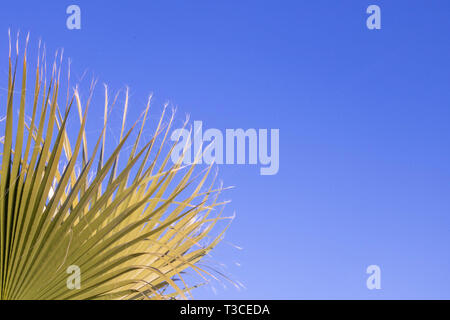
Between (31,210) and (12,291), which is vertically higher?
(31,210)

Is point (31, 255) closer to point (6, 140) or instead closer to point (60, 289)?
point (60, 289)

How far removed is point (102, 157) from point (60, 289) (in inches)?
43.9

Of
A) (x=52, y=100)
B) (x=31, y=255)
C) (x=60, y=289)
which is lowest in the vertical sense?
(x=60, y=289)

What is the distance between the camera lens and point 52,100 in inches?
134

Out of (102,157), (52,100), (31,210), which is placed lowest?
(31,210)
